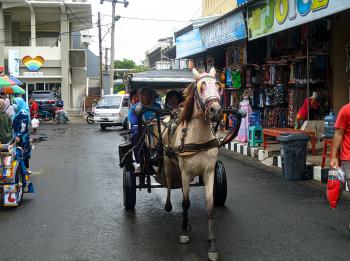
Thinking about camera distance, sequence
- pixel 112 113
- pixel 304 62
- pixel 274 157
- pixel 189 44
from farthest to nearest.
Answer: pixel 112 113 → pixel 189 44 → pixel 304 62 → pixel 274 157

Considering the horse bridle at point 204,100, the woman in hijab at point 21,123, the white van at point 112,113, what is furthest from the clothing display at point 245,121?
the white van at point 112,113

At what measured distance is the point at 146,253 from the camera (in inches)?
222

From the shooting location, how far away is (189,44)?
69.4 ft

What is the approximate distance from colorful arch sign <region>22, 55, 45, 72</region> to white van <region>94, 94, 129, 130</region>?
11621mm

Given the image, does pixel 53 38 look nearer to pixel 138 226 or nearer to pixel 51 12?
pixel 51 12

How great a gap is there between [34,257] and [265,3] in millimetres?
9461

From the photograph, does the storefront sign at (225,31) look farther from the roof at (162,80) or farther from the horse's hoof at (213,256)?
the horse's hoof at (213,256)

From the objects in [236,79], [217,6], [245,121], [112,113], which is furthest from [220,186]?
[217,6]

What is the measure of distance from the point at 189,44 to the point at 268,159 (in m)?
9.33

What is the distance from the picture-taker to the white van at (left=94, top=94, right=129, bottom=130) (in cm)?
2712

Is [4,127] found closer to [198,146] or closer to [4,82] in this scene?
[4,82]

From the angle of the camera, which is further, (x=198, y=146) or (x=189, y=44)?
(x=189, y=44)

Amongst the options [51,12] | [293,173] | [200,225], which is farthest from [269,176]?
[51,12]

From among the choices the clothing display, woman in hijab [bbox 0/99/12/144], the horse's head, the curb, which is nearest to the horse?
the horse's head
